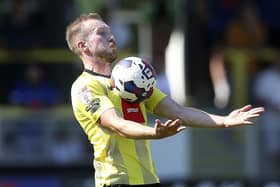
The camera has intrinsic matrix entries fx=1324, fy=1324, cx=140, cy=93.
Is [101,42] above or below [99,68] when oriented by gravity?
above

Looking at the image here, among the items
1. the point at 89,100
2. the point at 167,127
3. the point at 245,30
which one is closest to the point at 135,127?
the point at 167,127

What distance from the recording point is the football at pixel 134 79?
27.6 feet

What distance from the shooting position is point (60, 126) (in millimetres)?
15117

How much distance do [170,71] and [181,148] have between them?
3.79 ft

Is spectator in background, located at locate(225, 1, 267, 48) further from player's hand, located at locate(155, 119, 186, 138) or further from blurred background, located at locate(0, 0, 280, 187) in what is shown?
player's hand, located at locate(155, 119, 186, 138)

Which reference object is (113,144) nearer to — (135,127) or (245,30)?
(135,127)

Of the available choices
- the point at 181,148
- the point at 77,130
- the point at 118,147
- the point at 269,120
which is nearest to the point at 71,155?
the point at 77,130

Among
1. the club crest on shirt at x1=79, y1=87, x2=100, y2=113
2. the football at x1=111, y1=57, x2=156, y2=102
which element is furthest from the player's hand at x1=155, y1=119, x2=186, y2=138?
the club crest on shirt at x1=79, y1=87, x2=100, y2=113

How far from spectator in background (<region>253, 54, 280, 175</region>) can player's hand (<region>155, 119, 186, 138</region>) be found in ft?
23.6

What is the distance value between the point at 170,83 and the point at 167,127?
25.1 feet

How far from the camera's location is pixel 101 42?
341 inches

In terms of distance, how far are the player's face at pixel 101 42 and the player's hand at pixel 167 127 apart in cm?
94

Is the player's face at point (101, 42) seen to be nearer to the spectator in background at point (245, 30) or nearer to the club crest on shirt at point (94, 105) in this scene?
the club crest on shirt at point (94, 105)

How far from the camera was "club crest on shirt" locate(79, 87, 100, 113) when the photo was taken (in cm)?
847
